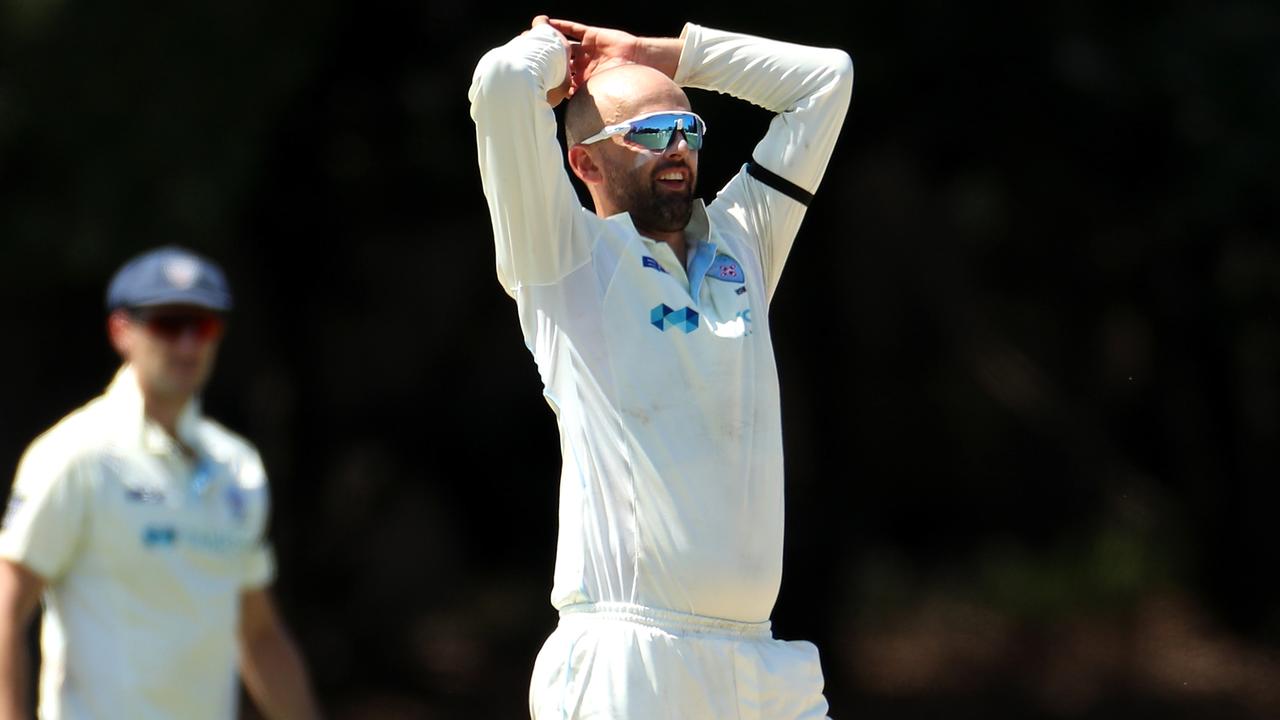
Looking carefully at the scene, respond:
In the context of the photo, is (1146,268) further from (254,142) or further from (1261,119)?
(254,142)

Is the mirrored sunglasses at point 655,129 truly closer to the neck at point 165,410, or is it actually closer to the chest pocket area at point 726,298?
the chest pocket area at point 726,298

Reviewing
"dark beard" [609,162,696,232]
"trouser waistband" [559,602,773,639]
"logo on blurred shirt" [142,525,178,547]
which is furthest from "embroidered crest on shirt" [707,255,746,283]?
"logo on blurred shirt" [142,525,178,547]

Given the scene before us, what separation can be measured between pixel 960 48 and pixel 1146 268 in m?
3.09

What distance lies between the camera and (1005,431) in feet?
57.1

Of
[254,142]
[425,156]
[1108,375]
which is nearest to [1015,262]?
[1108,375]

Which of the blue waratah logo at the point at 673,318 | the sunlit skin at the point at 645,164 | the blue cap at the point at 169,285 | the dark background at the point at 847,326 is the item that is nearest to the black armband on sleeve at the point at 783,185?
the sunlit skin at the point at 645,164

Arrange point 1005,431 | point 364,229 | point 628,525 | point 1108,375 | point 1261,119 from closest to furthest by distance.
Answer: point 628,525, point 1261,119, point 364,229, point 1108,375, point 1005,431

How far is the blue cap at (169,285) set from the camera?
16.3 feet

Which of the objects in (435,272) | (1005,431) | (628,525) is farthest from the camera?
(1005,431)

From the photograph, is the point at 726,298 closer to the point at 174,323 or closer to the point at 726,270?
the point at 726,270

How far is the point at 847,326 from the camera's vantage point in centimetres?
1241

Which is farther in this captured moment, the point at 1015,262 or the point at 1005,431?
the point at 1005,431

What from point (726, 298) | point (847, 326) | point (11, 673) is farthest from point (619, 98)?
point (847, 326)

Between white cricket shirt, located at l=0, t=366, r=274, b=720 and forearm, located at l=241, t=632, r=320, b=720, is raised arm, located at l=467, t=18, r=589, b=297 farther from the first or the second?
forearm, located at l=241, t=632, r=320, b=720
